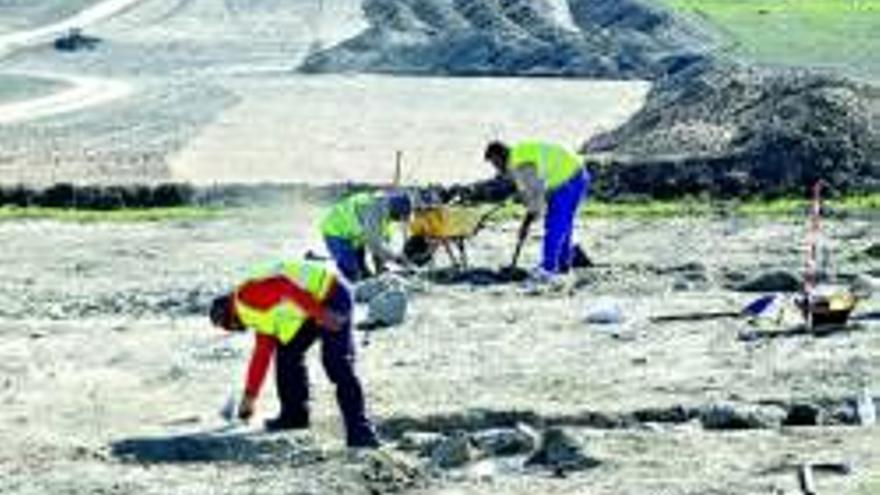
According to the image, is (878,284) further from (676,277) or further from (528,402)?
(528,402)

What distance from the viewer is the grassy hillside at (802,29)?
192 feet

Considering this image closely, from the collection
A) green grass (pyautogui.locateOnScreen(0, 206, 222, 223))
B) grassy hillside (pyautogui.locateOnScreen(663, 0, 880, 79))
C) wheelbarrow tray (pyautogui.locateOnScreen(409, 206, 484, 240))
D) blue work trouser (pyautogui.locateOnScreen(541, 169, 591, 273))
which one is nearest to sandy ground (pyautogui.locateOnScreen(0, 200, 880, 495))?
blue work trouser (pyautogui.locateOnScreen(541, 169, 591, 273))

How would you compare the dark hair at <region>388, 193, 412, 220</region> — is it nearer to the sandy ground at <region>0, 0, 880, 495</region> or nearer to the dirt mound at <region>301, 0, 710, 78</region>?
the sandy ground at <region>0, 0, 880, 495</region>

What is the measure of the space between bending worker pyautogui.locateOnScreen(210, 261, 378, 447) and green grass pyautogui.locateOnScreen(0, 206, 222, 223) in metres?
15.7

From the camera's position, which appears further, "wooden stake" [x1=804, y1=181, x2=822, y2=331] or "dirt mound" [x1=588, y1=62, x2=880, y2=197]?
"dirt mound" [x1=588, y1=62, x2=880, y2=197]

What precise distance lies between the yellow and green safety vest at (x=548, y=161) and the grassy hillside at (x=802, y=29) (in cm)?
2816

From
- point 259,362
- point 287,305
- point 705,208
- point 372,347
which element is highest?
point 287,305

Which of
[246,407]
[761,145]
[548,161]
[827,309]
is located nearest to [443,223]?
[548,161]

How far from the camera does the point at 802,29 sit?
67.7 meters

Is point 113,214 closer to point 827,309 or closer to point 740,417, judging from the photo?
point 827,309

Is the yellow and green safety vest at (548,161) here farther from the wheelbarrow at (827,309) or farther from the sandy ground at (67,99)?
the sandy ground at (67,99)

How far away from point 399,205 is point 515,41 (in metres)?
35.5

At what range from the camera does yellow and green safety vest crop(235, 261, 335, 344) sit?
16938mm

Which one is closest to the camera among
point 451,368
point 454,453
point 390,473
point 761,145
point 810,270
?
point 390,473
